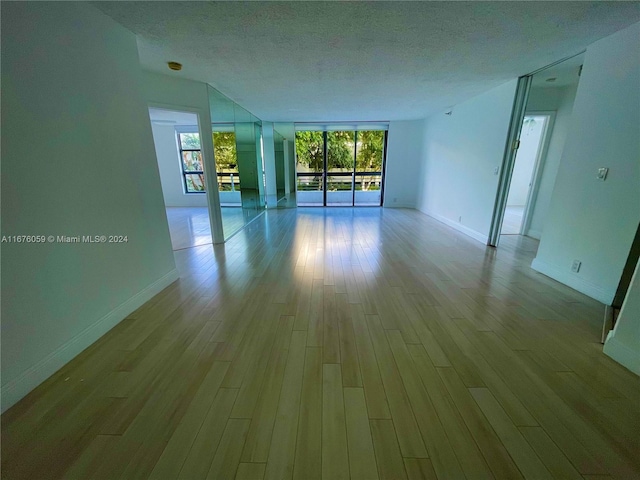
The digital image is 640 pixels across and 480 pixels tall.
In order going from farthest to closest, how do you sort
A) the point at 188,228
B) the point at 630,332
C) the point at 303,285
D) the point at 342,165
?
the point at 342,165 < the point at 188,228 < the point at 303,285 < the point at 630,332

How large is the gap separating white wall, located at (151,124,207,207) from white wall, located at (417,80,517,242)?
7467 millimetres

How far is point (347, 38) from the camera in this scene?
2.45m

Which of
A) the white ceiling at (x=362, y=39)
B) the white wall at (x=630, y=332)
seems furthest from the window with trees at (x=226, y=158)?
the white wall at (x=630, y=332)

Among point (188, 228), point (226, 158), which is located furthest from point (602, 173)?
point (188, 228)

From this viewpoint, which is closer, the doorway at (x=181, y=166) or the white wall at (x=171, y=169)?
the doorway at (x=181, y=166)

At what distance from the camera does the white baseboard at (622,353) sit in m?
1.62

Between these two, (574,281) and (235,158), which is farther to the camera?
(235,158)

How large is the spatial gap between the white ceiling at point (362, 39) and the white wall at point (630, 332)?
2207mm

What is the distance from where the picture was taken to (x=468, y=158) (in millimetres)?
5051

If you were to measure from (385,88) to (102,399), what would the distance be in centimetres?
498

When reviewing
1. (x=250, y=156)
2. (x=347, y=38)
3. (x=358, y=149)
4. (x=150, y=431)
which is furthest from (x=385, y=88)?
(x=150, y=431)

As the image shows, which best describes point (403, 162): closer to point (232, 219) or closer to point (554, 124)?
point (554, 124)

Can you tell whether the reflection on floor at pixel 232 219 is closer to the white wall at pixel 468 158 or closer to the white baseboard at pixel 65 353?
the white baseboard at pixel 65 353

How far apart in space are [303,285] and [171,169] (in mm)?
8013
